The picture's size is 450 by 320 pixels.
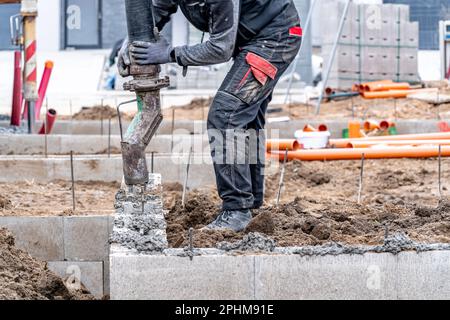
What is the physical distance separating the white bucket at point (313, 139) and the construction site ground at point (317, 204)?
45cm

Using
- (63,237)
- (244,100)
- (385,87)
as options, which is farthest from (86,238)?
(385,87)

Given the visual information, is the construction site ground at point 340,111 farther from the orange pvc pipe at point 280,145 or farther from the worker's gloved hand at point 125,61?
the worker's gloved hand at point 125,61

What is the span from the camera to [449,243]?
4.98m

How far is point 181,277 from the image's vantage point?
4598 millimetres

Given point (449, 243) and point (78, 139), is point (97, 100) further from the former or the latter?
point (449, 243)

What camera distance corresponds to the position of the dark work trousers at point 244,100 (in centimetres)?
575

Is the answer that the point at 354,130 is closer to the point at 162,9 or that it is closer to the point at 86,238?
the point at 86,238

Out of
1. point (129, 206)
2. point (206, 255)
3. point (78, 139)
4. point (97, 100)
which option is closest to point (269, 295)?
point (206, 255)

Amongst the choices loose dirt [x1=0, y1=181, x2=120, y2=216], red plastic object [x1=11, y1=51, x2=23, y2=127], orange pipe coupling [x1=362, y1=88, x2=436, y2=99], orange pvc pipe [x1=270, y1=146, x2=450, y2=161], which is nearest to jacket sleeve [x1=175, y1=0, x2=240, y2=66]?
loose dirt [x1=0, y1=181, x2=120, y2=216]

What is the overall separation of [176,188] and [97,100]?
10441mm

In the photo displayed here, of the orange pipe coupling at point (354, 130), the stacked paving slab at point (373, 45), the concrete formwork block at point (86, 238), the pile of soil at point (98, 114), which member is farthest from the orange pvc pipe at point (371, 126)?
the concrete formwork block at point (86, 238)

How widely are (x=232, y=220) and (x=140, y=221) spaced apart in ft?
1.94

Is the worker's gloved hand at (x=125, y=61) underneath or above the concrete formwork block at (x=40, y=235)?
above

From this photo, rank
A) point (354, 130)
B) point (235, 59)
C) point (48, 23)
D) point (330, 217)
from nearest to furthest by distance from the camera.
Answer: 1. point (235, 59)
2. point (330, 217)
3. point (354, 130)
4. point (48, 23)
